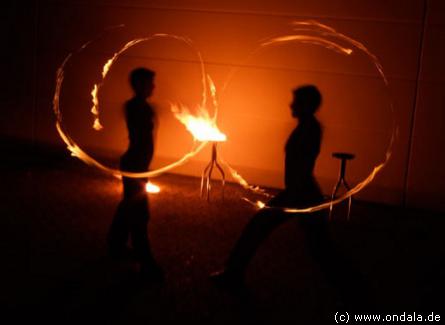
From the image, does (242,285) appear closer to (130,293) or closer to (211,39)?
(130,293)

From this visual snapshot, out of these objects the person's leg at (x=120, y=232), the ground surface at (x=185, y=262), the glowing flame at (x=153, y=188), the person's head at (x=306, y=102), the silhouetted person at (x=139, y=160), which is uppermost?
the person's head at (x=306, y=102)

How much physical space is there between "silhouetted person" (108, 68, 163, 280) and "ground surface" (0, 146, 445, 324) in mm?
224

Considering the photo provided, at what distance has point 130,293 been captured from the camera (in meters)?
4.59

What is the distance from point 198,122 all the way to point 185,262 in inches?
165

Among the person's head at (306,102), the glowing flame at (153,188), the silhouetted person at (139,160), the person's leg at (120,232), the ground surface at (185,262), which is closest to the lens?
the ground surface at (185,262)

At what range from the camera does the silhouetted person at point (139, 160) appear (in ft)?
15.8

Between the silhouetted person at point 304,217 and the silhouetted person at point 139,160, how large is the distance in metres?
0.67

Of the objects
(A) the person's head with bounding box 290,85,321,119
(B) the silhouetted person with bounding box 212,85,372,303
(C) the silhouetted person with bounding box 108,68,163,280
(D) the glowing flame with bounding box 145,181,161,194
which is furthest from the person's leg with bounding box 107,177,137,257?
(D) the glowing flame with bounding box 145,181,161,194

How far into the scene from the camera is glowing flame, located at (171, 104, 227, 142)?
855cm

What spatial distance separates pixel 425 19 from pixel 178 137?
14.8ft

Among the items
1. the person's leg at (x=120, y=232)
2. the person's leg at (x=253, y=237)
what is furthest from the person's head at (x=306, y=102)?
the person's leg at (x=120, y=232)

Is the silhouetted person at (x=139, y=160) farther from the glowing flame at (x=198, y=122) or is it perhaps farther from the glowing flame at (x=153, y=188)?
the glowing flame at (x=153, y=188)

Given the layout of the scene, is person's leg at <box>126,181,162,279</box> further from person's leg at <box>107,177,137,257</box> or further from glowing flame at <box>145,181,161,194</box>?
glowing flame at <box>145,181,161,194</box>

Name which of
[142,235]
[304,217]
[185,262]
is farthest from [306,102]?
[185,262]
